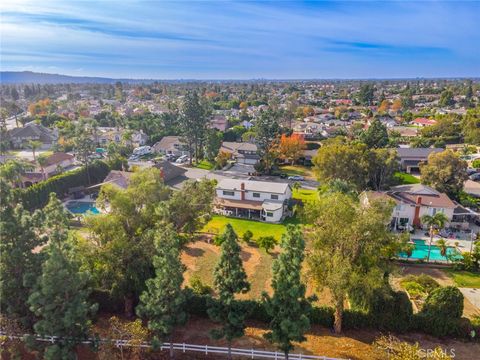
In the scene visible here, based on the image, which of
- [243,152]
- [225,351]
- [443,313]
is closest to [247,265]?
[225,351]

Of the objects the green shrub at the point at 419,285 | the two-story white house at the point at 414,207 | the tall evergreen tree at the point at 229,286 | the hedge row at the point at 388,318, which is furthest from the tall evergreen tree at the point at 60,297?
the two-story white house at the point at 414,207

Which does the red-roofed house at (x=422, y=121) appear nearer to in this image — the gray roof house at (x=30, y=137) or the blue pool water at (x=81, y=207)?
the blue pool water at (x=81, y=207)

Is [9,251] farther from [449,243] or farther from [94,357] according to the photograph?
[449,243]

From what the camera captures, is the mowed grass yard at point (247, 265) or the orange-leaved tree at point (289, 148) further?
the orange-leaved tree at point (289, 148)

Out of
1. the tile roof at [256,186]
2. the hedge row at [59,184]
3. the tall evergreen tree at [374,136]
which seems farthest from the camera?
the tall evergreen tree at [374,136]

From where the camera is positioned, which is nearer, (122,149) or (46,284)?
(46,284)

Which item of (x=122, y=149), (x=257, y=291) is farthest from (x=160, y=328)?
(x=122, y=149)
